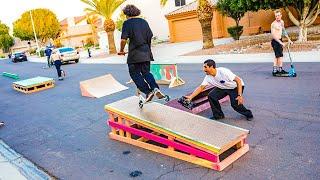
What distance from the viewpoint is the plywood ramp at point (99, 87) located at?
40.4 feet

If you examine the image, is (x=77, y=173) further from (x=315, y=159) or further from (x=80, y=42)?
(x=80, y=42)

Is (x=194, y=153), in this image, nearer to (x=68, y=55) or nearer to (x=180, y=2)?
(x=68, y=55)

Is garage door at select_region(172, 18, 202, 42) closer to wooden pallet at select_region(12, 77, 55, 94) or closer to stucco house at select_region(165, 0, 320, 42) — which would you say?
stucco house at select_region(165, 0, 320, 42)

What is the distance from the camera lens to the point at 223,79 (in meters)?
6.59

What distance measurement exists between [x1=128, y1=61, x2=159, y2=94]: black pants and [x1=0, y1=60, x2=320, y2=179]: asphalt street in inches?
44.3

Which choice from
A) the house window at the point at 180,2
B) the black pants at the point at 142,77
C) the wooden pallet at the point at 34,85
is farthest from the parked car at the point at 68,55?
the black pants at the point at 142,77

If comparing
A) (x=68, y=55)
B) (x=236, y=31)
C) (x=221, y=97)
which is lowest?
(x=68, y=55)

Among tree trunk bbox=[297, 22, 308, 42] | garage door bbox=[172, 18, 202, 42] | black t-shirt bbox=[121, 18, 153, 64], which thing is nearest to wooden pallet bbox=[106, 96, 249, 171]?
black t-shirt bbox=[121, 18, 153, 64]

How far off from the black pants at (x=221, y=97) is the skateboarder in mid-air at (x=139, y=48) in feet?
3.38

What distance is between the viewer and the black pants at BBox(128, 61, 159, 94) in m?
6.67

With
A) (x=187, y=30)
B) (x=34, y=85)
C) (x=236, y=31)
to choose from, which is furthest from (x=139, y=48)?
(x=187, y=30)

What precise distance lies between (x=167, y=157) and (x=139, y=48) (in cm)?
215

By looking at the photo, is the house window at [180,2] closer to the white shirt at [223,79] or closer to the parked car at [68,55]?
the parked car at [68,55]

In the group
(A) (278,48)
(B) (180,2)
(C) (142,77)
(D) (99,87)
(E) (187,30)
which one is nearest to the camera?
(C) (142,77)
